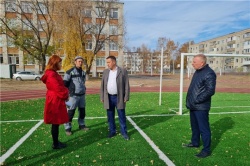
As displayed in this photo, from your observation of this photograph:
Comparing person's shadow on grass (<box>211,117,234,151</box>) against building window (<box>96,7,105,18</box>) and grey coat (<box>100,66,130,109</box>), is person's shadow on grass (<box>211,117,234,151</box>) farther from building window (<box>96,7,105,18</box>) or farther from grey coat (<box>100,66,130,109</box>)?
building window (<box>96,7,105,18</box>)

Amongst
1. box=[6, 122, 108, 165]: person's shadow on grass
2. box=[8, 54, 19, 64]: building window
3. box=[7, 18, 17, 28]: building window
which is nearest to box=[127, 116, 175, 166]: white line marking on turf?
box=[6, 122, 108, 165]: person's shadow on grass

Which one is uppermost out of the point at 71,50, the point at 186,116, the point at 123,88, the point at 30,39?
the point at 30,39

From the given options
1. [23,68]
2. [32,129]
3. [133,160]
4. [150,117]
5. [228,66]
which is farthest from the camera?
[23,68]

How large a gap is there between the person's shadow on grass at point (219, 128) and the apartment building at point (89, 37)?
23.9 meters

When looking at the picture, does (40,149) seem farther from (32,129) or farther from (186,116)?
(186,116)

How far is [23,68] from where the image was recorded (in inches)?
1607

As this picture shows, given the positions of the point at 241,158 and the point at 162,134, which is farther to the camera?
the point at 162,134

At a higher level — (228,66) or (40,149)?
(228,66)

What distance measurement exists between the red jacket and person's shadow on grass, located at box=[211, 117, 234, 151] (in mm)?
3374

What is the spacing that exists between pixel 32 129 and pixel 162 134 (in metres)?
3.74

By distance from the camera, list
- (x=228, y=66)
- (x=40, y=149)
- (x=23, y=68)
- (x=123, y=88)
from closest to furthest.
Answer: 1. (x=40, y=149)
2. (x=123, y=88)
3. (x=228, y=66)
4. (x=23, y=68)

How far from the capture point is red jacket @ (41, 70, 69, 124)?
150 inches

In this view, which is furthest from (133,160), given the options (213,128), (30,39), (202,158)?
(30,39)

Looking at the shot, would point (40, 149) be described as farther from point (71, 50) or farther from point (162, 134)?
point (71, 50)
